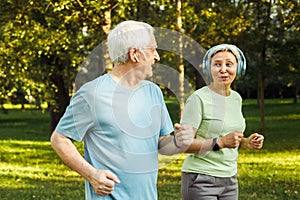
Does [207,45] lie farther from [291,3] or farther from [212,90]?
[212,90]

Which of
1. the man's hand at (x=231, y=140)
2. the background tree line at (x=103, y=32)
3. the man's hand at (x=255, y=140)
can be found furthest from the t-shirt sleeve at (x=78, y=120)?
the background tree line at (x=103, y=32)

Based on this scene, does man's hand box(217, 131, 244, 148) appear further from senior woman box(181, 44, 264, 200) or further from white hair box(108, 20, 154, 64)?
white hair box(108, 20, 154, 64)

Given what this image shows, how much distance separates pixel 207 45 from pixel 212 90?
718 inches

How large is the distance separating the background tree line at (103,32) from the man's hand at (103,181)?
12877 mm

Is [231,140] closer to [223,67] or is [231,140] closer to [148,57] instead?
[223,67]

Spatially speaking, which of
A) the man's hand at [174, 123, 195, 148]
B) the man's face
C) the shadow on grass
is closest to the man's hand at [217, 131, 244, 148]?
the man's hand at [174, 123, 195, 148]

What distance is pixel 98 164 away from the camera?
11.6ft

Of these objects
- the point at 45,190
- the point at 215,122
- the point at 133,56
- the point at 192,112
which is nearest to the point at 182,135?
the point at 133,56

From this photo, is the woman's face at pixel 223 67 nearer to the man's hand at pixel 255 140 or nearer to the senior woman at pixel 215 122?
the senior woman at pixel 215 122

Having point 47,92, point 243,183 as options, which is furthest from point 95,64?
point 47,92

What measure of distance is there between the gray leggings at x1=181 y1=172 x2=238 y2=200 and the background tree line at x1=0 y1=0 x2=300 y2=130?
1162 centimetres

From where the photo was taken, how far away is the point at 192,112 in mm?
4543

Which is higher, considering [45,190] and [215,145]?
[215,145]

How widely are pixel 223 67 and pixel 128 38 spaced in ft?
4.21
